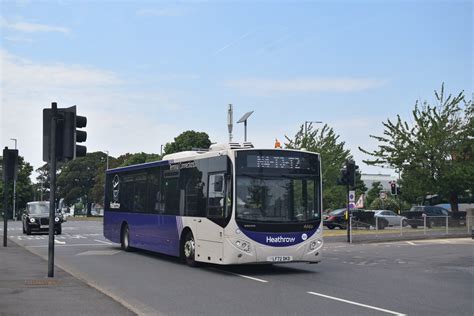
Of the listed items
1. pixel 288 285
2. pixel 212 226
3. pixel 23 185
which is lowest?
pixel 288 285

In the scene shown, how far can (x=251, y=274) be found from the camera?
15.7 m

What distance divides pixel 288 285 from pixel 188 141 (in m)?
66.0

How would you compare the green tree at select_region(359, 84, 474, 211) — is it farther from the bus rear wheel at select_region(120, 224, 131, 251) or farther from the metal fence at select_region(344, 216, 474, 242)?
the bus rear wheel at select_region(120, 224, 131, 251)

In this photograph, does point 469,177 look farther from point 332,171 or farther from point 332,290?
point 332,290

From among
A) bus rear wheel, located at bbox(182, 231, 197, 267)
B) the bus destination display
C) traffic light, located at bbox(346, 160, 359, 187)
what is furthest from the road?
traffic light, located at bbox(346, 160, 359, 187)

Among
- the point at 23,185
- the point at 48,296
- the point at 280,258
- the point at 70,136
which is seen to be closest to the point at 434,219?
the point at 280,258

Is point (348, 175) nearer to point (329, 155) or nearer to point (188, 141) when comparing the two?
point (329, 155)

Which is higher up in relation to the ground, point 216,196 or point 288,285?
point 216,196

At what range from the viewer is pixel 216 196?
52.0ft

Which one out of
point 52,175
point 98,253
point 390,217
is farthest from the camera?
point 390,217

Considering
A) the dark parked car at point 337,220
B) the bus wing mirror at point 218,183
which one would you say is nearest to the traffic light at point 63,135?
the bus wing mirror at point 218,183

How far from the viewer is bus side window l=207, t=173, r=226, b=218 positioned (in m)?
15.5

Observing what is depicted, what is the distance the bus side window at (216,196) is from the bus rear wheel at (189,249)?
1.40 m

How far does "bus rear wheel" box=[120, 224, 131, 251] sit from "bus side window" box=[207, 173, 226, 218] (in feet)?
23.7
